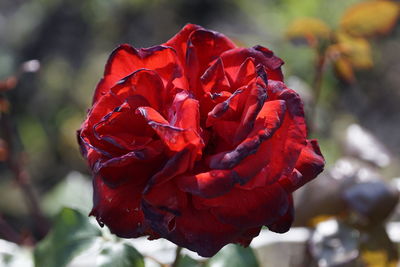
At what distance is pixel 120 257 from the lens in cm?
51

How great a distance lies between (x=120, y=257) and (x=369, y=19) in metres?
0.40

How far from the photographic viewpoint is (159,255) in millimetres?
711

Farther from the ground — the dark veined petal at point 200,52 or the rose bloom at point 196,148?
the dark veined petal at point 200,52

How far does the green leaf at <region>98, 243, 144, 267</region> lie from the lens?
1.68 ft

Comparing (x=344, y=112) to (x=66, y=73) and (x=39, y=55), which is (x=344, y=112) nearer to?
(x=66, y=73)

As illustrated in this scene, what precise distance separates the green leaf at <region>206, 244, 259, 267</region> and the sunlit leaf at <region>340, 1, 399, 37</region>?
30 cm

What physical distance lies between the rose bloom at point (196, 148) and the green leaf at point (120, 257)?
0.12 metres

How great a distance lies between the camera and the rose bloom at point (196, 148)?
367mm

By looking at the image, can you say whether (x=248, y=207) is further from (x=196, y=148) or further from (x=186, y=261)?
(x=186, y=261)

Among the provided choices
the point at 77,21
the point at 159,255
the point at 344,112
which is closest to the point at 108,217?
the point at 159,255

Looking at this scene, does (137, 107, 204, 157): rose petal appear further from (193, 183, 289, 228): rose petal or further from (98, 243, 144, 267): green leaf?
(98, 243, 144, 267): green leaf

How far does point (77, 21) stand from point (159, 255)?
4.84 feet

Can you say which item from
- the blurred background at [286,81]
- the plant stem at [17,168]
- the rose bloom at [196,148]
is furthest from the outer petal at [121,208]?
the plant stem at [17,168]

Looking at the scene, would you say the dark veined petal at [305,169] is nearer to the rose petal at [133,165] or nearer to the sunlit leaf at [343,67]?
the rose petal at [133,165]
